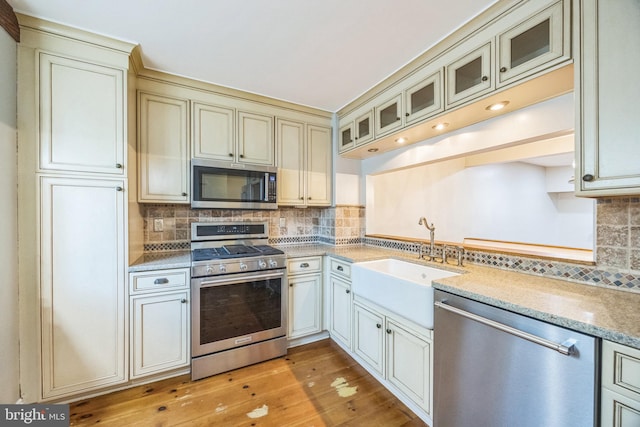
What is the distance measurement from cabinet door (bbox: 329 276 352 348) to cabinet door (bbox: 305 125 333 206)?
3.01ft

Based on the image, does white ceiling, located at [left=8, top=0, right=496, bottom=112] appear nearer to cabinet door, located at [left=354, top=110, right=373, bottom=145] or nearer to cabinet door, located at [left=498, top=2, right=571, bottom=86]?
cabinet door, located at [left=498, top=2, right=571, bottom=86]

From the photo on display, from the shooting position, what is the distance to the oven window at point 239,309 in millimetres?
2002

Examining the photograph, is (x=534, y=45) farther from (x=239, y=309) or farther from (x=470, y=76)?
(x=239, y=309)

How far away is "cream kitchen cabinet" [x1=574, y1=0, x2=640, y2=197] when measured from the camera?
98 centimetres

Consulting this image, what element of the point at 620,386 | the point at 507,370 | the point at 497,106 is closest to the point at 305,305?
the point at 507,370

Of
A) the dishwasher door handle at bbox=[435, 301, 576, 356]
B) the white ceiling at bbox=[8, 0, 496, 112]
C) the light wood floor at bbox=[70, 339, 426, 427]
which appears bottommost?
the light wood floor at bbox=[70, 339, 426, 427]

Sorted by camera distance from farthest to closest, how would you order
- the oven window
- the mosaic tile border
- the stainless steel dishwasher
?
the mosaic tile border
the oven window
the stainless steel dishwasher

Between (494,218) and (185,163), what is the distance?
4495 millimetres

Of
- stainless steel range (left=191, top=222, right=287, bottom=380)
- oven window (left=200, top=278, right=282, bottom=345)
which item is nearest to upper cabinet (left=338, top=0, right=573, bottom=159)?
stainless steel range (left=191, top=222, right=287, bottom=380)

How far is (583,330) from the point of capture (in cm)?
91

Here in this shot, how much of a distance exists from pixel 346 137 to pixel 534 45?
170cm

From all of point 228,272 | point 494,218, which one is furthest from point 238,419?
point 494,218

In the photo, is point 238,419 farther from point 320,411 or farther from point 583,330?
point 583,330

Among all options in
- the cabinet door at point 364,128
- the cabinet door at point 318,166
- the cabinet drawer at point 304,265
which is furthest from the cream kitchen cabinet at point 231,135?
the cabinet drawer at point 304,265
